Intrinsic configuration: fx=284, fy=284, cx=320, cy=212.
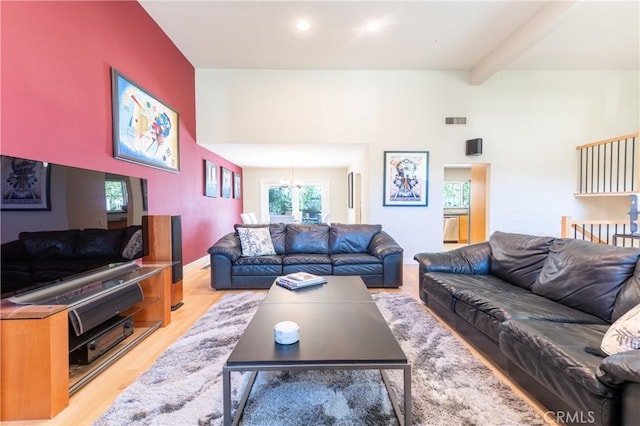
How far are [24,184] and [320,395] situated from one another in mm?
2061

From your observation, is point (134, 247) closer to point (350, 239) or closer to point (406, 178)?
point (350, 239)

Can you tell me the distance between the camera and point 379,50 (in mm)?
4367

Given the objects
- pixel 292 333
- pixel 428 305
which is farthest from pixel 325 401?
pixel 428 305

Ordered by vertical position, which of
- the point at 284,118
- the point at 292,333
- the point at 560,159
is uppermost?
the point at 284,118

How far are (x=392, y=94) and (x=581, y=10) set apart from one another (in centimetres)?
251

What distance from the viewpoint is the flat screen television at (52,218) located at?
1.53 m

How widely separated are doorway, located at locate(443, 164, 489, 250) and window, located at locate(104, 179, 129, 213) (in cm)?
555

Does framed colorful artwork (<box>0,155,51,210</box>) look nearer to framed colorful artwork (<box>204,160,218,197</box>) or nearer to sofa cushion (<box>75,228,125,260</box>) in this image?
sofa cushion (<box>75,228,125,260</box>)

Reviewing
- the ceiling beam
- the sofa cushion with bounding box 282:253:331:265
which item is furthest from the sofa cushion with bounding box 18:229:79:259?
the ceiling beam

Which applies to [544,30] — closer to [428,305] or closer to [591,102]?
[591,102]

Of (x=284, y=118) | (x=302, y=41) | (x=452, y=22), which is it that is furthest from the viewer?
(x=284, y=118)

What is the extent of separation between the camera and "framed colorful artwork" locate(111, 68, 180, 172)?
290 centimetres

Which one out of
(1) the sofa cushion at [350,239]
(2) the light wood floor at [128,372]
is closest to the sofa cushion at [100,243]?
(2) the light wood floor at [128,372]

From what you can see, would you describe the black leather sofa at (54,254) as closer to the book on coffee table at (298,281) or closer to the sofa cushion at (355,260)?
the book on coffee table at (298,281)
